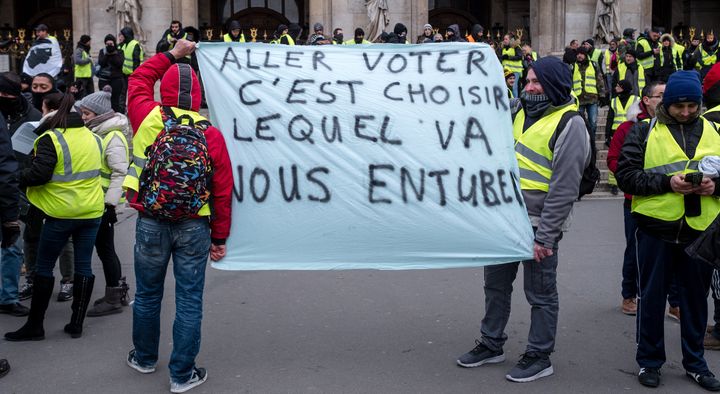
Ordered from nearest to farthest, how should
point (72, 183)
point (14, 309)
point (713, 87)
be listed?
point (713, 87) < point (72, 183) < point (14, 309)

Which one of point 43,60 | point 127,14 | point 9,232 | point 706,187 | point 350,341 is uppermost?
point 127,14

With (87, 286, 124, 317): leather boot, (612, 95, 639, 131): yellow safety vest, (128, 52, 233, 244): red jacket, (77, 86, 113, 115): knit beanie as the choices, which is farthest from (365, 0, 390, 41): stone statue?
(128, 52, 233, 244): red jacket

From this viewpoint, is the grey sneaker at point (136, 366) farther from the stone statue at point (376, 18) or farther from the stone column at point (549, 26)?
the stone column at point (549, 26)

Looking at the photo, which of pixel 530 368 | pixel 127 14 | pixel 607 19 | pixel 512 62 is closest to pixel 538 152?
pixel 530 368

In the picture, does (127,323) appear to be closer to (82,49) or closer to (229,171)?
(229,171)

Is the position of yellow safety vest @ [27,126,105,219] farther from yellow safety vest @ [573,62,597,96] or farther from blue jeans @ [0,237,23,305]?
yellow safety vest @ [573,62,597,96]

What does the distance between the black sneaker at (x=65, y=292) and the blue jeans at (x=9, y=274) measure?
0.43m

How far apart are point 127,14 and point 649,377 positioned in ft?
59.7

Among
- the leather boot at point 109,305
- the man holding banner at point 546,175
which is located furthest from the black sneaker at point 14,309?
the man holding banner at point 546,175

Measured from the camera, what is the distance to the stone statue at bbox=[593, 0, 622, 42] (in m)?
21.4

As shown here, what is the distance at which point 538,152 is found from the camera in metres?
4.85

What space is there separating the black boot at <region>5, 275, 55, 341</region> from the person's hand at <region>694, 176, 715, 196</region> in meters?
4.15

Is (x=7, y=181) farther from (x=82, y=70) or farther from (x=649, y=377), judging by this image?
(x=82, y=70)

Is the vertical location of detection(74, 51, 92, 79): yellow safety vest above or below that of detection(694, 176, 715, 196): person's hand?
above
